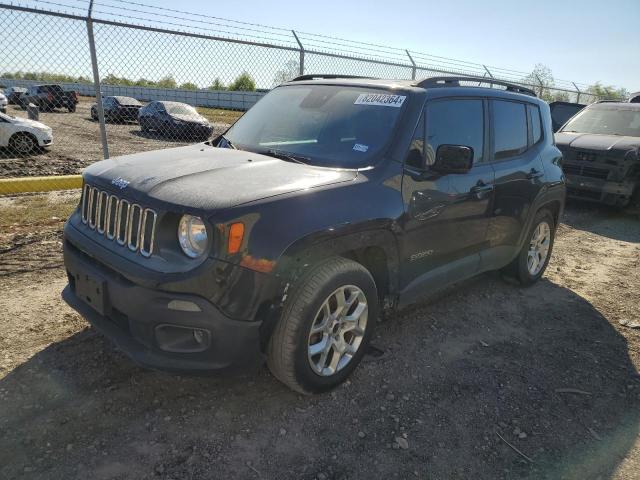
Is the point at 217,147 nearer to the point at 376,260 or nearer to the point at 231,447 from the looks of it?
the point at 376,260

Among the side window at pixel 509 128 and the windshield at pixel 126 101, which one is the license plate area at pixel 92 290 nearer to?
the side window at pixel 509 128

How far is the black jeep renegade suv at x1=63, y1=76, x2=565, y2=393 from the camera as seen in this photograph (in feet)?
7.77

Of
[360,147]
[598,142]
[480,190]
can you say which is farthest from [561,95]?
[360,147]

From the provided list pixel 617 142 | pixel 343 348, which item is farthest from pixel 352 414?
pixel 617 142

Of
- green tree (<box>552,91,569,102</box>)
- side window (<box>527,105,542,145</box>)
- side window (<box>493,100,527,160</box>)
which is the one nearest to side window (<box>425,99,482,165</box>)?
side window (<box>493,100,527,160</box>)

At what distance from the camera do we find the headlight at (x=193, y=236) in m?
2.40

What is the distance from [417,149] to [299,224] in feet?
3.90

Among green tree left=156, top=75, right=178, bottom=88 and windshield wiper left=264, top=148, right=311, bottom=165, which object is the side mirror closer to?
windshield wiper left=264, top=148, right=311, bottom=165

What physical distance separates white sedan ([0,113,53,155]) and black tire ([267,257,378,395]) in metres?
12.3

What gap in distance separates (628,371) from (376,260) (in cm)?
213

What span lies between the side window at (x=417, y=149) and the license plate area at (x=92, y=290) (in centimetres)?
201

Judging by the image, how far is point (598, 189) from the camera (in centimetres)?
806

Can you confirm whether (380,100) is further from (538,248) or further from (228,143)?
(538,248)

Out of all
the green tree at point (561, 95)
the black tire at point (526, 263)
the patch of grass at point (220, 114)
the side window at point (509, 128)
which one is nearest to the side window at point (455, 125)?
the side window at point (509, 128)
